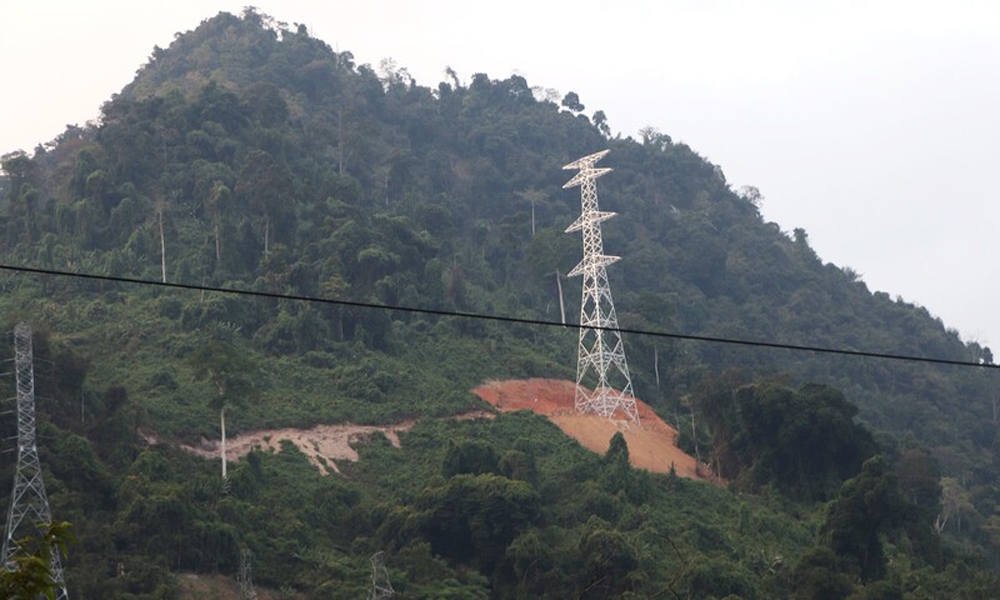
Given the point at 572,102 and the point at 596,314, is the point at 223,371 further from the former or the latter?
the point at 572,102

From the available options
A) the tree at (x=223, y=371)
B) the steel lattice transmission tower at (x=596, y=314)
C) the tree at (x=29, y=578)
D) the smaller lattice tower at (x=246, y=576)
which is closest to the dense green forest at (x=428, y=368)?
the tree at (x=223, y=371)

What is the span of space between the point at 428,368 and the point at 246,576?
78.0ft

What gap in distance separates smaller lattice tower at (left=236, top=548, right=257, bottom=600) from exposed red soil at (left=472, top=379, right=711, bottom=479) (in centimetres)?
1921

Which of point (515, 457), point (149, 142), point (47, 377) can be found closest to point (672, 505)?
point (515, 457)

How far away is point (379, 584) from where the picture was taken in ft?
123

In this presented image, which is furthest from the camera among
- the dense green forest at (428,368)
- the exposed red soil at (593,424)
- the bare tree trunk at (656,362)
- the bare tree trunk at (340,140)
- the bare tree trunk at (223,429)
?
the bare tree trunk at (340,140)

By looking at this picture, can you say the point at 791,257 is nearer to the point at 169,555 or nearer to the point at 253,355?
the point at 253,355

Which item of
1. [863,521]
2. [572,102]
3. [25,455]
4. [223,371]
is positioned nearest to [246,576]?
[25,455]

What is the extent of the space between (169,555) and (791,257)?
219 ft

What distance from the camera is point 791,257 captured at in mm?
97125

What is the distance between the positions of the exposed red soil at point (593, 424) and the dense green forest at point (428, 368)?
1.07 m

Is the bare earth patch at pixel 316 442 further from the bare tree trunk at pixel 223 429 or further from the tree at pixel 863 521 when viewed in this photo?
the tree at pixel 863 521

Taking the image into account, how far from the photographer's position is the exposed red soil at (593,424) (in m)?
55.3

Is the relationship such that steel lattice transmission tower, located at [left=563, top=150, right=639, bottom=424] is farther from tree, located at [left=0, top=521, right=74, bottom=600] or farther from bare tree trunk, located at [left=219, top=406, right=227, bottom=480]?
tree, located at [left=0, top=521, right=74, bottom=600]
